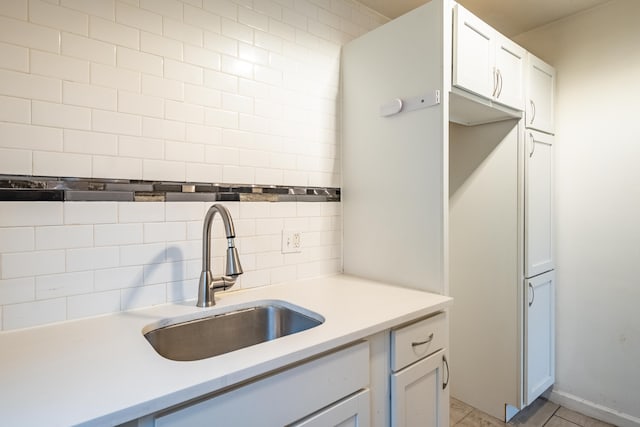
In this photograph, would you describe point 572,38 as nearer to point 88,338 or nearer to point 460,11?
point 460,11

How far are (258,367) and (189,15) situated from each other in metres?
1.36

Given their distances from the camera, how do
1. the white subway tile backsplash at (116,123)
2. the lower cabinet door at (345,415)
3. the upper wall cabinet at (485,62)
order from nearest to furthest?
the lower cabinet door at (345,415) < the white subway tile backsplash at (116,123) < the upper wall cabinet at (485,62)

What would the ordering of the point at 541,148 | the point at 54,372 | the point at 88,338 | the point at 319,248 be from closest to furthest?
the point at 54,372 < the point at 88,338 < the point at 319,248 < the point at 541,148

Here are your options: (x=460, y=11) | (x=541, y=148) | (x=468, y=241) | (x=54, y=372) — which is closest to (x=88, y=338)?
(x=54, y=372)

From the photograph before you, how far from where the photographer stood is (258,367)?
0.85 metres

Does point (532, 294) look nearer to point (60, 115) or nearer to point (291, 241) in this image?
point (291, 241)

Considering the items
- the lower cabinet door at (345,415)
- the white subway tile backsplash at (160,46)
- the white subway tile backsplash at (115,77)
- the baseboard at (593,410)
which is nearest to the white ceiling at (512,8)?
the white subway tile backsplash at (160,46)

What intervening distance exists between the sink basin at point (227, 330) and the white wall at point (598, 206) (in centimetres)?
194

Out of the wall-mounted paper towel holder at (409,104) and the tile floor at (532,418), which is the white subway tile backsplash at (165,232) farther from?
the tile floor at (532,418)

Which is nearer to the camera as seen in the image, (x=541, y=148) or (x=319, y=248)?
(x=319, y=248)

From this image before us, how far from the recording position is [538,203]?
6.82 ft

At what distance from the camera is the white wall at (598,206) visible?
6.50 ft

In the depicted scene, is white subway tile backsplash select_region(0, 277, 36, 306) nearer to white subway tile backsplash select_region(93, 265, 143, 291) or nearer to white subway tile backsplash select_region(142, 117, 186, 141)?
white subway tile backsplash select_region(93, 265, 143, 291)

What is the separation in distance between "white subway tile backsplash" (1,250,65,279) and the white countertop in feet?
0.59
